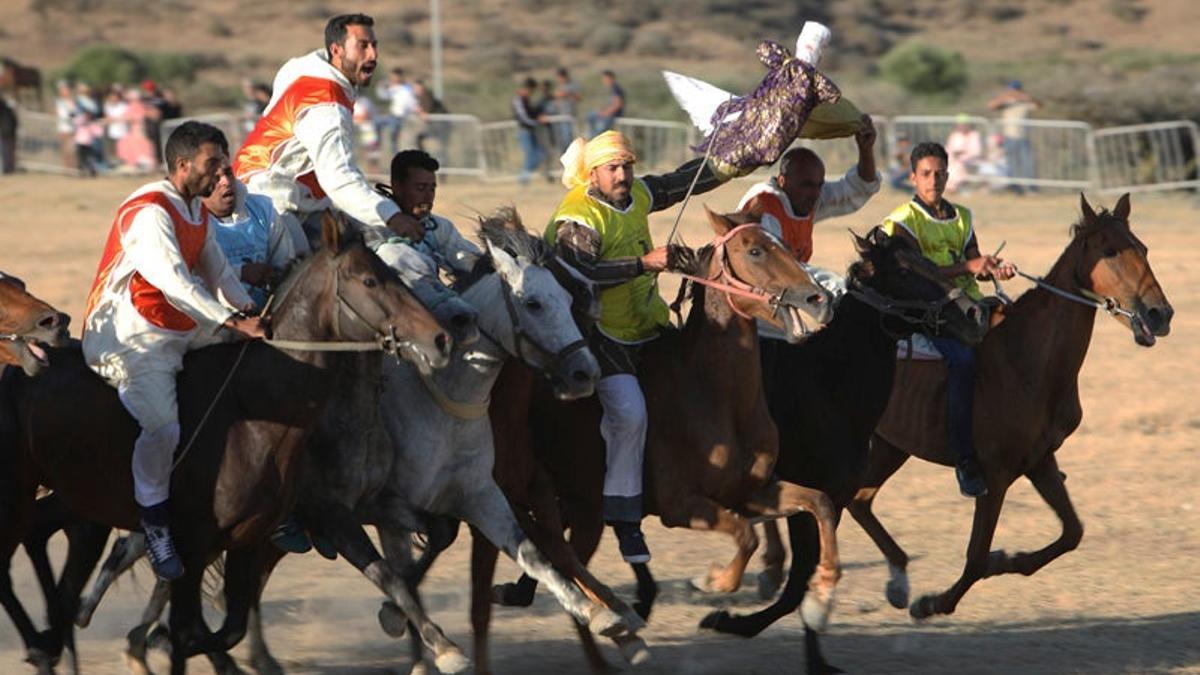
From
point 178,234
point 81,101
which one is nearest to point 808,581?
point 178,234

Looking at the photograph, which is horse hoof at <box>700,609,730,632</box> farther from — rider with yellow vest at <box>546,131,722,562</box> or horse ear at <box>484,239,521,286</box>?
horse ear at <box>484,239,521,286</box>

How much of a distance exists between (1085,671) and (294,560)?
4767 mm

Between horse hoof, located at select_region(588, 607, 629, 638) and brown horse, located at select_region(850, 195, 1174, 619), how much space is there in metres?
2.74

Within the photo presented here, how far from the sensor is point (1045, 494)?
10.5 m

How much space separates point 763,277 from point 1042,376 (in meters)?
2.53

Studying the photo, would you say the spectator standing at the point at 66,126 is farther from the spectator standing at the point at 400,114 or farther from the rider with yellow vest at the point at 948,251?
the rider with yellow vest at the point at 948,251

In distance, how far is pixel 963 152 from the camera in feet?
89.4

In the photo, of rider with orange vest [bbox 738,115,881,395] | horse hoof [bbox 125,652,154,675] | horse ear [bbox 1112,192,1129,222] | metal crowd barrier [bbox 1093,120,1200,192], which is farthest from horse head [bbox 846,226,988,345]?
metal crowd barrier [bbox 1093,120,1200,192]

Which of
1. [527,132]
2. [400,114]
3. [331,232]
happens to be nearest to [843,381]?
[331,232]

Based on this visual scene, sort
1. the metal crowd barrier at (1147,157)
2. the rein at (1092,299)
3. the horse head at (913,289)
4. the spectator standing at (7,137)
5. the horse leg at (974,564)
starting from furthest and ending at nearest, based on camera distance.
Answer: the spectator standing at (7,137), the metal crowd barrier at (1147,157), the rein at (1092,299), the horse leg at (974,564), the horse head at (913,289)

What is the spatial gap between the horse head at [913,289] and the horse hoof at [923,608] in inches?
54.0

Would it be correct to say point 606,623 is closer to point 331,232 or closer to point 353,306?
point 353,306

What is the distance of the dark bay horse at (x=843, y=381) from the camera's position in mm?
9203

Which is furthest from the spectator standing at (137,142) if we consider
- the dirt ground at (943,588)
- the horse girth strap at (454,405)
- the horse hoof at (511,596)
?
the horse girth strap at (454,405)
